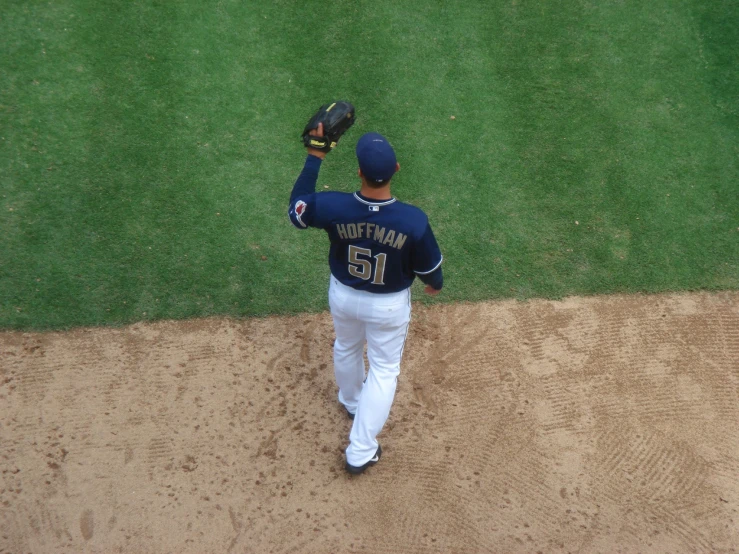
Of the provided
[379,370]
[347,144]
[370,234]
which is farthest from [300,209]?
→ [347,144]

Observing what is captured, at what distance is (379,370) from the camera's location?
12.0 feet

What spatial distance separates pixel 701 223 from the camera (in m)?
5.30

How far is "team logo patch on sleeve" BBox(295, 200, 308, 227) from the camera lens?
3182 mm

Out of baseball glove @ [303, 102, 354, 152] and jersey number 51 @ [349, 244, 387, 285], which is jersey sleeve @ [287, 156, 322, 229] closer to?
baseball glove @ [303, 102, 354, 152]

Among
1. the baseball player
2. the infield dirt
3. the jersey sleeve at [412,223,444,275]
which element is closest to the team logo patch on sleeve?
the baseball player

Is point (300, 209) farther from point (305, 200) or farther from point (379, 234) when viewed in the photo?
point (379, 234)

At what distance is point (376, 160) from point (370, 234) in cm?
38

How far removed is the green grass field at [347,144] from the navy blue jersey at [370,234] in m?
1.51

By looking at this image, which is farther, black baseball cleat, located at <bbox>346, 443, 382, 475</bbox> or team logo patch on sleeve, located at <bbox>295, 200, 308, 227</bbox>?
black baseball cleat, located at <bbox>346, 443, 382, 475</bbox>

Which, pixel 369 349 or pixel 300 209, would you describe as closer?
pixel 300 209

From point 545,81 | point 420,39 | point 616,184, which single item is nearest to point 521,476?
point 616,184

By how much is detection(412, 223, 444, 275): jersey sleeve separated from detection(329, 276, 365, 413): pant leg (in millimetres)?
411

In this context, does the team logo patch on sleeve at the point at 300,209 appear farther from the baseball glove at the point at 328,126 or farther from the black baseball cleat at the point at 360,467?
the black baseball cleat at the point at 360,467

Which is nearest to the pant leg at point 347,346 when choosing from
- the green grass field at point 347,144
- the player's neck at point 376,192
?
the player's neck at point 376,192
